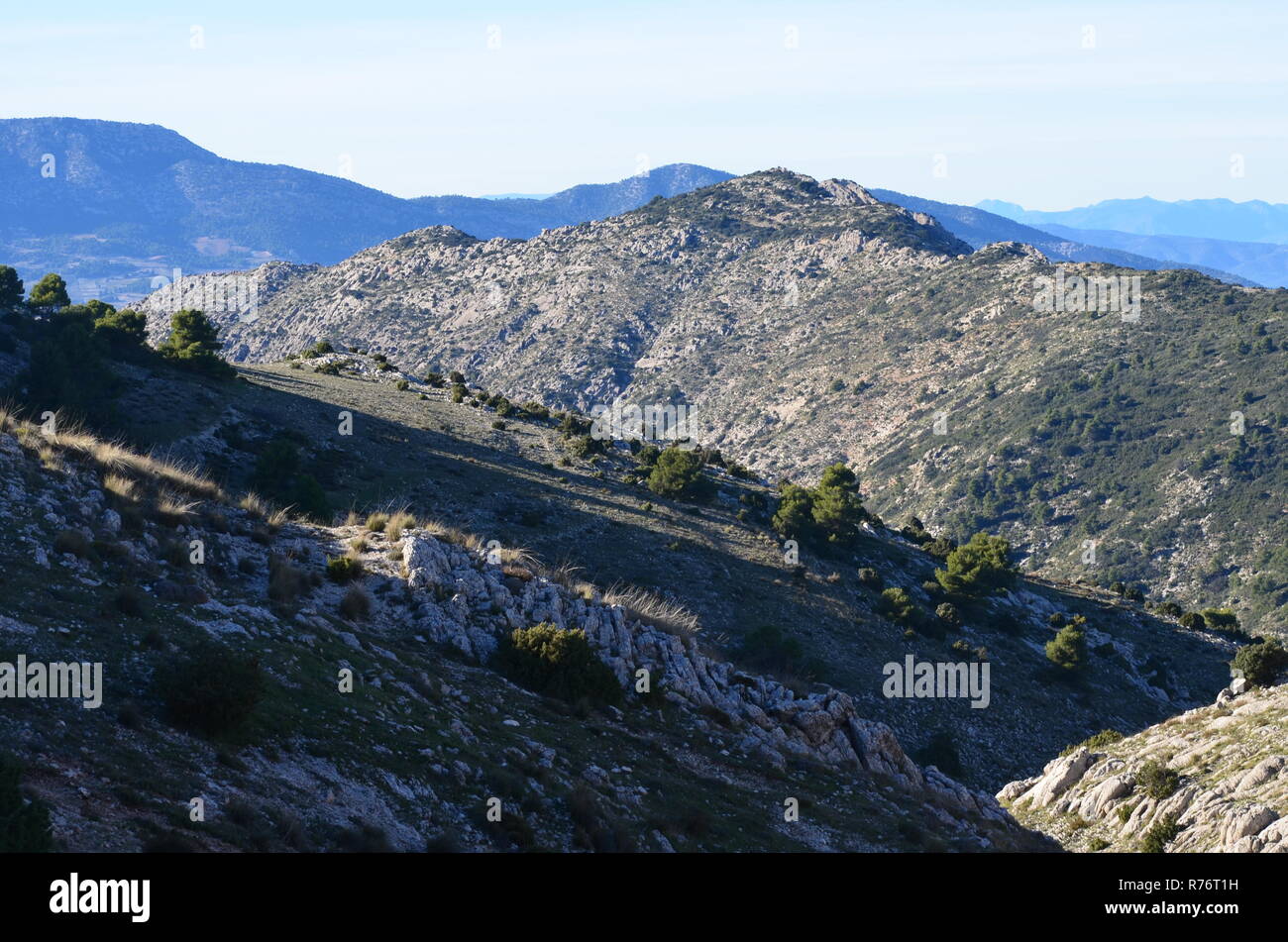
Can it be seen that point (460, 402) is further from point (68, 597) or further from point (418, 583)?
point (68, 597)

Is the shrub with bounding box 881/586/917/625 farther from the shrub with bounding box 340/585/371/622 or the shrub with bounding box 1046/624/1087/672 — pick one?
the shrub with bounding box 340/585/371/622

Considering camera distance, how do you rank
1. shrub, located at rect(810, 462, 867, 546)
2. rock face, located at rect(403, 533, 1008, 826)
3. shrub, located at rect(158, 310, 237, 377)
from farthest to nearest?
shrub, located at rect(158, 310, 237, 377)
shrub, located at rect(810, 462, 867, 546)
rock face, located at rect(403, 533, 1008, 826)

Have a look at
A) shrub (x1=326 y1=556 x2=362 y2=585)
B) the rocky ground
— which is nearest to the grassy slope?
the rocky ground

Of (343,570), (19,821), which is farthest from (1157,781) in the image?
(19,821)

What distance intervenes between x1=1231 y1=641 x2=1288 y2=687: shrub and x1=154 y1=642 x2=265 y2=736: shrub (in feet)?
100

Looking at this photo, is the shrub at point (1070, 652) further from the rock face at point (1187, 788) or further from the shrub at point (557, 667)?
the shrub at point (557, 667)

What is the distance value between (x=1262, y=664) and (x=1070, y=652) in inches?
632

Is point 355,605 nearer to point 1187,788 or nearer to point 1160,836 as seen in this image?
point 1160,836

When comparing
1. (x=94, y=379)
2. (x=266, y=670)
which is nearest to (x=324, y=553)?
(x=266, y=670)

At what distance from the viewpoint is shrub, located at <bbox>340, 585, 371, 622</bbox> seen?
68.7 feet

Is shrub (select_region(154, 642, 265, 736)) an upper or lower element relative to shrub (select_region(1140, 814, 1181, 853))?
upper

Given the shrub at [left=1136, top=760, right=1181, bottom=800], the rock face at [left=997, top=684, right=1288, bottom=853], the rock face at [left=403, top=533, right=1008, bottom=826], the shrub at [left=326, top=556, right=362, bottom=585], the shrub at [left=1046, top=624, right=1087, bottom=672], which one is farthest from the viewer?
the shrub at [left=1046, top=624, right=1087, bottom=672]

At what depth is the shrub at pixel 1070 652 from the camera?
1933 inches
